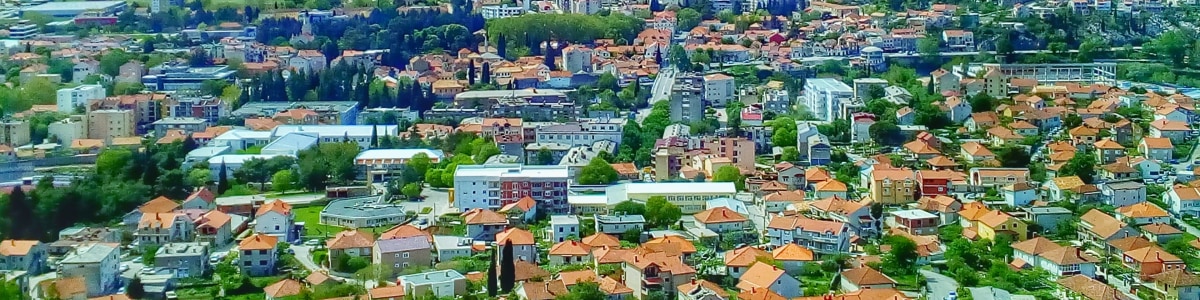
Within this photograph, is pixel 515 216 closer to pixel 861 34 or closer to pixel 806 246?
pixel 806 246

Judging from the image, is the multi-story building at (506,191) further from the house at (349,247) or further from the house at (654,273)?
the house at (654,273)

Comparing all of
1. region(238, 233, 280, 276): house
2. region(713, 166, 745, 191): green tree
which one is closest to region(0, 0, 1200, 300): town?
region(238, 233, 280, 276): house

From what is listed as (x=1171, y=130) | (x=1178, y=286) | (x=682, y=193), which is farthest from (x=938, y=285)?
(x=1171, y=130)

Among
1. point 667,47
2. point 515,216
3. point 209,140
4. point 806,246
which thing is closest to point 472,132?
point 209,140

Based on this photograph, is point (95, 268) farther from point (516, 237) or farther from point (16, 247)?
point (516, 237)

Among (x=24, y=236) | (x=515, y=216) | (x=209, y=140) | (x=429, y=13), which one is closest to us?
(x=24, y=236)

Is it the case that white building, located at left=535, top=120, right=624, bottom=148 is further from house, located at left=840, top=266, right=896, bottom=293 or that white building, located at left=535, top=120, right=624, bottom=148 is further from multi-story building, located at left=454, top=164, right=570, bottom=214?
house, located at left=840, top=266, right=896, bottom=293
